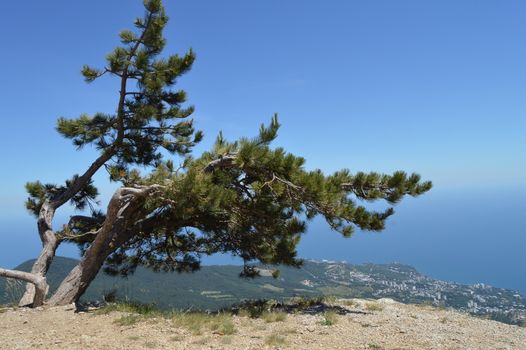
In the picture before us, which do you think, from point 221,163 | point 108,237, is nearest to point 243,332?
point 221,163

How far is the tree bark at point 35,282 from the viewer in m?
8.66

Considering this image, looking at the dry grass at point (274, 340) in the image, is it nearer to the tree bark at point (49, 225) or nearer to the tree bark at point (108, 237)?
the tree bark at point (108, 237)

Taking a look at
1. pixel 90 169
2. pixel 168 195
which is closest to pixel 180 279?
pixel 90 169

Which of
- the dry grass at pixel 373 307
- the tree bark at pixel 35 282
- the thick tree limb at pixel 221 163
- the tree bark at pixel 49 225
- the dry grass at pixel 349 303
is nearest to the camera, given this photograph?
the tree bark at pixel 35 282

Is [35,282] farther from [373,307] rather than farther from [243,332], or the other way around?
[373,307]

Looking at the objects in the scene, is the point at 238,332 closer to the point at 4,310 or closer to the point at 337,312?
the point at 337,312

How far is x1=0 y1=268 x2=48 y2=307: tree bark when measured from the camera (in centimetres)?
866

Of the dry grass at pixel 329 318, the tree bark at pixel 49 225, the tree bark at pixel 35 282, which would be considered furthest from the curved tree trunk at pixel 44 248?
the dry grass at pixel 329 318

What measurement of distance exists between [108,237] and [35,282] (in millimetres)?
1773

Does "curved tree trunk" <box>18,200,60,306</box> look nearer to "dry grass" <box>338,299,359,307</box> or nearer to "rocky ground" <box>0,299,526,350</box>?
"rocky ground" <box>0,299,526,350</box>

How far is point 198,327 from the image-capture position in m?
6.61

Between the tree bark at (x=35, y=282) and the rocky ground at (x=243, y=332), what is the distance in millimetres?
502

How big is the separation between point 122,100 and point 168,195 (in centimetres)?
407

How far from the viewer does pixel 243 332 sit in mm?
6738
